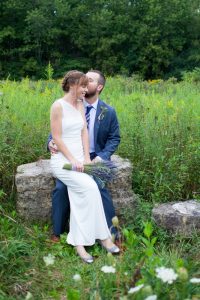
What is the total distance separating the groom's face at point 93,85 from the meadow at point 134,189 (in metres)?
0.69

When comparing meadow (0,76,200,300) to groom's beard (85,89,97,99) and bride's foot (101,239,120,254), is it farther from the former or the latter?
groom's beard (85,89,97,99)

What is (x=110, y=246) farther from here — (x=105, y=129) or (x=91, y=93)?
(x=91, y=93)

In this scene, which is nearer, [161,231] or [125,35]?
[161,231]

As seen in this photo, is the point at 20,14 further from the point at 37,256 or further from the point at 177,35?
the point at 37,256

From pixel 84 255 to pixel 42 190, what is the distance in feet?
2.60

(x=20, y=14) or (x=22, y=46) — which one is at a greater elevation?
(x=20, y=14)

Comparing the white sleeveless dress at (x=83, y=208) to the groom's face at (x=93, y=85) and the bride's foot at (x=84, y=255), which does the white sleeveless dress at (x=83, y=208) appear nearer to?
the bride's foot at (x=84, y=255)

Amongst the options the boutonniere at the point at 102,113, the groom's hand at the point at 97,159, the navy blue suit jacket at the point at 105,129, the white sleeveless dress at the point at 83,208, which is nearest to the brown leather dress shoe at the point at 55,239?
the white sleeveless dress at the point at 83,208

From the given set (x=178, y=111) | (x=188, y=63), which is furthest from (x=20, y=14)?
(x=178, y=111)

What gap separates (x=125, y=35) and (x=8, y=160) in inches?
1018

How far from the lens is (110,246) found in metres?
4.09

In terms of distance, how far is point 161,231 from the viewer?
429 cm

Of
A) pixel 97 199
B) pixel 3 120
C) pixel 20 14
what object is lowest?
pixel 97 199

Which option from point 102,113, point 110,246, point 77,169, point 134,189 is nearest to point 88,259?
point 110,246
